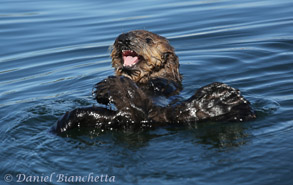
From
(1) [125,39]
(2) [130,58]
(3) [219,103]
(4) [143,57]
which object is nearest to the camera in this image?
(3) [219,103]

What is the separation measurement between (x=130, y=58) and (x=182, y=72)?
1.55 meters

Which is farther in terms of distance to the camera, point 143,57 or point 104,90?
point 143,57

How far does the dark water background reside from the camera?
3838 mm

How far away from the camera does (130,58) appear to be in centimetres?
601

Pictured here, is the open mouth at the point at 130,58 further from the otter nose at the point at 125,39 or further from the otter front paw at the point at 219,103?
the otter front paw at the point at 219,103

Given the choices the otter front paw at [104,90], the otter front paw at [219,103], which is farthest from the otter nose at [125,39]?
the otter front paw at [219,103]

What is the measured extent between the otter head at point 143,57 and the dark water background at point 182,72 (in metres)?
0.43

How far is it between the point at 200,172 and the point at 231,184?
284mm

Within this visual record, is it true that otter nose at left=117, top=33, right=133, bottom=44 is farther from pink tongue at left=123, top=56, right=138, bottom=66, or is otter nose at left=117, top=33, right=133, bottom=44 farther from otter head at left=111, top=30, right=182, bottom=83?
pink tongue at left=123, top=56, right=138, bottom=66

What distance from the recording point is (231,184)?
3.44m

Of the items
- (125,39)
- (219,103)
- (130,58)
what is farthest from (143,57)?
(219,103)

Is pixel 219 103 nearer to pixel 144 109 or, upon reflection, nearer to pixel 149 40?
pixel 144 109

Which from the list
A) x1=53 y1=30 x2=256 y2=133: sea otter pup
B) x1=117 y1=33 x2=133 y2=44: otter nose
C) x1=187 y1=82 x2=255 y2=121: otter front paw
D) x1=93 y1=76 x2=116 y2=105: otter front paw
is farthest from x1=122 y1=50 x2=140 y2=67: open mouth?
x1=187 y1=82 x2=255 y2=121: otter front paw

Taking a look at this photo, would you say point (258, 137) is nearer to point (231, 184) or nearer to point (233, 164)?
point (233, 164)
